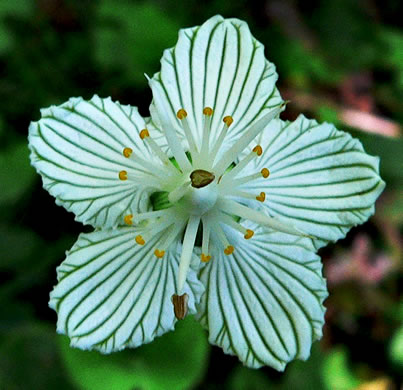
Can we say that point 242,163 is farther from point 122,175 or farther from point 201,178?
point 122,175

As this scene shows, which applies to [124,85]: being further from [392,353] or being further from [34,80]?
[392,353]

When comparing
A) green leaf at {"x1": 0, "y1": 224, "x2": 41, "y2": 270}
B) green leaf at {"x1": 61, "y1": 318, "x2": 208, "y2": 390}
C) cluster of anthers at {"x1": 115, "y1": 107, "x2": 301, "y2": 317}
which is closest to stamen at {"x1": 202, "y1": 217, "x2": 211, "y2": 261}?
cluster of anthers at {"x1": 115, "y1": 107, "x2": 301, "y2": 317}

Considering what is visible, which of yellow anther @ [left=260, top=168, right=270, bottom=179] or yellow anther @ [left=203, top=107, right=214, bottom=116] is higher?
yellow anther @ [left=203, top=107, right=214, bottom=116]

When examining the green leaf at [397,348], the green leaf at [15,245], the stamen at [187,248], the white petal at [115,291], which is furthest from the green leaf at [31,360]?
the green leaf at [397,348]

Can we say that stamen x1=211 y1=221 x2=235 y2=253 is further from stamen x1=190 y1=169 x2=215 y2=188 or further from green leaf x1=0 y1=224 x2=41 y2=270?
green leaf x1=0 y1=224 x2=41 y2=270

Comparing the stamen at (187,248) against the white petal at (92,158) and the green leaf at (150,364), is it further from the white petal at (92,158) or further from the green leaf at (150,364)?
the green leaf at (150,364)

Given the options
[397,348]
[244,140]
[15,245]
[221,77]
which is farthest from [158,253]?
[397,348]
